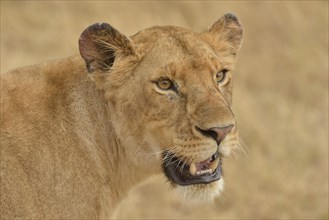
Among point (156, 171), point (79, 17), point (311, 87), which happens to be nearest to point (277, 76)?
point (311, 87)

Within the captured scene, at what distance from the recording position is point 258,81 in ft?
32.9

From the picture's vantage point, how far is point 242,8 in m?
11.2

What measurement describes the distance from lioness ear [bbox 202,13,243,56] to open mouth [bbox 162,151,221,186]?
65 centimetres

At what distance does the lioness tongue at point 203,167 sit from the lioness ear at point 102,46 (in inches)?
23.7

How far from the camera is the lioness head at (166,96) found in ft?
13.7

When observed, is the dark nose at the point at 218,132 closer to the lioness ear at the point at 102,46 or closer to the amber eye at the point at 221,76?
the amber eye at the point at 221,76

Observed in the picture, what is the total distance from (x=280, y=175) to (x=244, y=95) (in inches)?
64.7

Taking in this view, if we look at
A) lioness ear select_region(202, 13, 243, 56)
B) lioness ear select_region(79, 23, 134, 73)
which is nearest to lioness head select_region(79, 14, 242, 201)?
lioness ear select_region(79, 23, 134, 73)

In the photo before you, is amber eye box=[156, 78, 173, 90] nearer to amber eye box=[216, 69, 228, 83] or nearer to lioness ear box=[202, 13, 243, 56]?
amber eye box=[216, 69, 228, 83]

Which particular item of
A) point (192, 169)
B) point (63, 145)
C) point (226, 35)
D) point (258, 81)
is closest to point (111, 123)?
point (63, 145)

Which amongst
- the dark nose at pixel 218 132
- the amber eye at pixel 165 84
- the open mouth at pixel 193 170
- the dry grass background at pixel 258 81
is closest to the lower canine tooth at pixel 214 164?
the open mouth at pixel 193 170

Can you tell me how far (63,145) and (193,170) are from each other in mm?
597

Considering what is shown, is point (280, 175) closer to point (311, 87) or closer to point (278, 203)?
point (278, 203)

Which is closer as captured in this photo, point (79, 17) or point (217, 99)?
point (217, 99)
